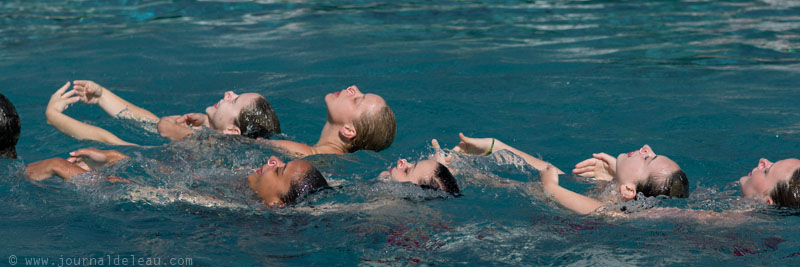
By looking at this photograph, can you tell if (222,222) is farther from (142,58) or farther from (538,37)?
(538,37)

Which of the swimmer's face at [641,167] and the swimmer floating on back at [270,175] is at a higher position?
the swimmer's face at [641,167]

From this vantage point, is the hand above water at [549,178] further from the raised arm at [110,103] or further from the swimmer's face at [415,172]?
the raised arm at [110,103]

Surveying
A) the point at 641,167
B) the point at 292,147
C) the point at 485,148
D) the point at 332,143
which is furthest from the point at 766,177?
the point at 292,147

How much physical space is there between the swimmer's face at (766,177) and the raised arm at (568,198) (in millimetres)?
980

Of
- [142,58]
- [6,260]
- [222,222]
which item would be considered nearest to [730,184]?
[222,222]

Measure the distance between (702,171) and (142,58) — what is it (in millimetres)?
6839

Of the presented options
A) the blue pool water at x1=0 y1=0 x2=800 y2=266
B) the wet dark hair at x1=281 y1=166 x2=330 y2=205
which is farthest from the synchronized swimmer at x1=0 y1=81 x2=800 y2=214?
the blue pool water at x1=0 y1=0 x2=800 y2=266

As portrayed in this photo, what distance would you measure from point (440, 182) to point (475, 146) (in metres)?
1.05

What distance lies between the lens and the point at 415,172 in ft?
16.3

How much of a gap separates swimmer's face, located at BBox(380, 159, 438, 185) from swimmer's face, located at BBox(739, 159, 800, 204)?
2.04m

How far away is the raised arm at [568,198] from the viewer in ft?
16.1

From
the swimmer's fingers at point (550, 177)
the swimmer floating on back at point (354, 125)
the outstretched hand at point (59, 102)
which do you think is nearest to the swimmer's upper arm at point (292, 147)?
the swimmer floating on back at point (354, 125)

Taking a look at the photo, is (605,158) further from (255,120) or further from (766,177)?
(255,120)

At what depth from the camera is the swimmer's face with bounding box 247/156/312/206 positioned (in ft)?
15.7
